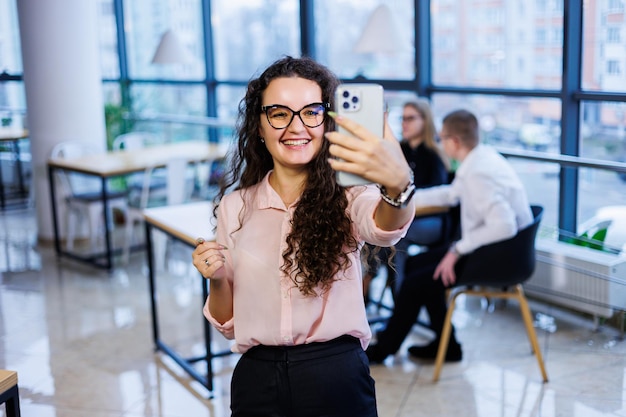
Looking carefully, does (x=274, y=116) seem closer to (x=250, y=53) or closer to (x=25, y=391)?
(x=25, y=391)

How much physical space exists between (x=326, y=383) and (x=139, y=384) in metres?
2.18

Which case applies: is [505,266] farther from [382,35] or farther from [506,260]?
[382,35]

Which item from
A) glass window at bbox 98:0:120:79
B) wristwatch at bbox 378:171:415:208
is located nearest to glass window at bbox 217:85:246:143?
glass window at bbox 98:0:120:79

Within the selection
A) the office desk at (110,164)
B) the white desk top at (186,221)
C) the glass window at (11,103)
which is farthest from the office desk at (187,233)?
the glass window at (11,103)

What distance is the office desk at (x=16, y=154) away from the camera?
25.2 feet

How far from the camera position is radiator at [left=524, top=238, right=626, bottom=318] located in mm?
3703

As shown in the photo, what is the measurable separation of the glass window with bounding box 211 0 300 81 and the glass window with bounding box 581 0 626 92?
2.75 m

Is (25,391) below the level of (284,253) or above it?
below

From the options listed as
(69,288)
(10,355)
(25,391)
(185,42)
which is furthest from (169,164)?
(185,42)

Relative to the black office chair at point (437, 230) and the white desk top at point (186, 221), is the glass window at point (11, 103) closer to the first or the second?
the white desk top at point (186, 221)

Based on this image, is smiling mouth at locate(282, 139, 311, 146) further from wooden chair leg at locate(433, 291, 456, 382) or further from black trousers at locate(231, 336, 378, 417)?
wooden chair leg at locate(433, 291, 456, 382)

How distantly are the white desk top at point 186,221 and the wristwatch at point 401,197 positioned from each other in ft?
6.69

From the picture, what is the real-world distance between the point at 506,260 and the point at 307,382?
1.95 metres

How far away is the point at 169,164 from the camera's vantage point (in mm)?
5348
